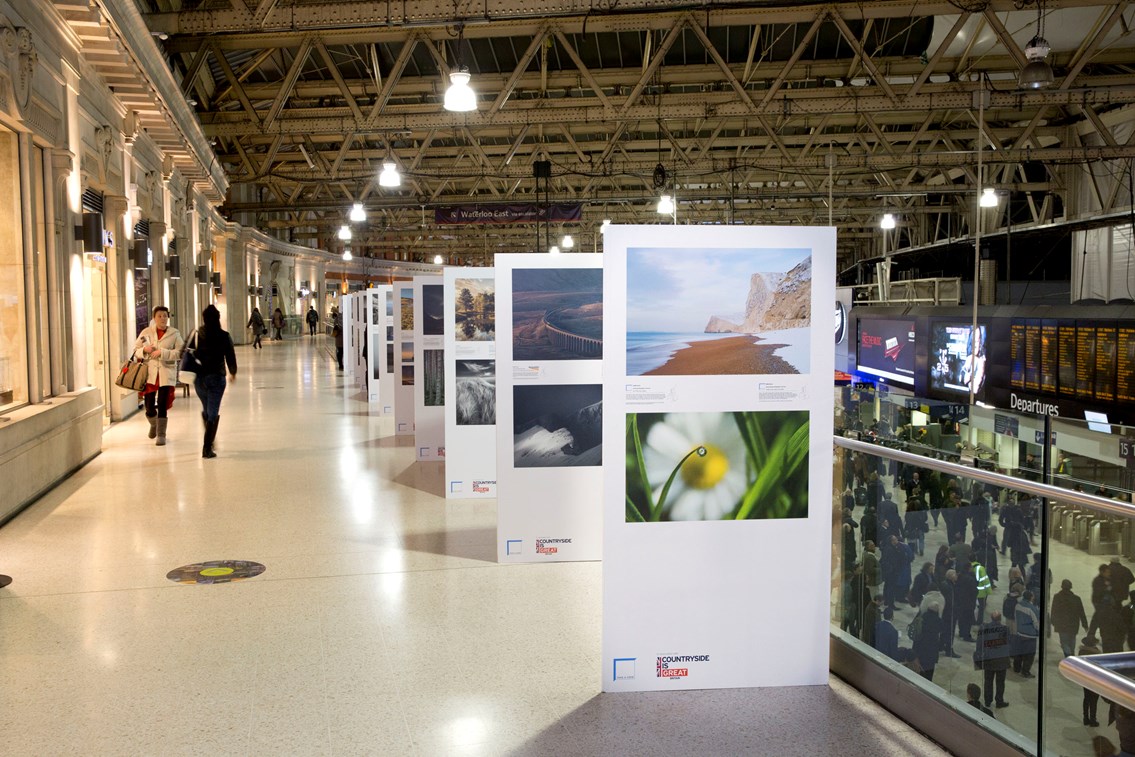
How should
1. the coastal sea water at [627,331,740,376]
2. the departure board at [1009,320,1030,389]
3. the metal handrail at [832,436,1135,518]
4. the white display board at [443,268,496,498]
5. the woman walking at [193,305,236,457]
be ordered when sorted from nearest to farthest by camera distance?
the metal handrail at [832,436,1135,518], the coastal sea water at [627,331,740,376], the white display board at [443,268,496,498], the woman walking at [193,305,236,457], the departure board at [1009,320,1030,389]

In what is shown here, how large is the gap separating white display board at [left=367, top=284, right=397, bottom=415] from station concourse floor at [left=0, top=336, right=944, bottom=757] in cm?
692

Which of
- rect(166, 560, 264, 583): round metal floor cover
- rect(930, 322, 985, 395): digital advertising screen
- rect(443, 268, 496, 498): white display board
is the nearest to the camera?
rect(166, 560, 264, 583): round metal floor cover

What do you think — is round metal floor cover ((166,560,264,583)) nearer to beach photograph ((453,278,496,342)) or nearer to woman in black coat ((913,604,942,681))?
beach photograph ((453,278,496,342))

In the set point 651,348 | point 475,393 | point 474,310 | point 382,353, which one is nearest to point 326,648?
point 651,348

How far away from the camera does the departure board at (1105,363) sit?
14.5 metres

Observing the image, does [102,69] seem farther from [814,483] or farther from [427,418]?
[814,483]

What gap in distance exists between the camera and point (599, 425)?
764cm

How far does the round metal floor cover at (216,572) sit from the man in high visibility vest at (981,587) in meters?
4.73

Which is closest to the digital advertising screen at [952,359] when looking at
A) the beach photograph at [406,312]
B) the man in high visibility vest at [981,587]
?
the beach photograph at [406,312]

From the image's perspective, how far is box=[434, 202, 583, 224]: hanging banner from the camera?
32906 mm

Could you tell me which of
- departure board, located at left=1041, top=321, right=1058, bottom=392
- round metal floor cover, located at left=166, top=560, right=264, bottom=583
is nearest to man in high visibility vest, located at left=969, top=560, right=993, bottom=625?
round metal floor cover, located at left=166, top=560, right=264, bottom=583

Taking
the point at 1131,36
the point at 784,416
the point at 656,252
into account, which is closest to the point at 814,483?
the point at 784,416

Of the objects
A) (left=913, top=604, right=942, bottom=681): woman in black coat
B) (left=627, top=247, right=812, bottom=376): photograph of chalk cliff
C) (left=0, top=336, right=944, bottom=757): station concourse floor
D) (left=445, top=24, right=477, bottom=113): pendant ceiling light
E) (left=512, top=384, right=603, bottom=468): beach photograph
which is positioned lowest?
(left=0, top=336, right=944, bottom=757): station concourse floor

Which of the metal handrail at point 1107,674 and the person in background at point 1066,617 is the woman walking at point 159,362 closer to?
the person in background at point 1066,617
